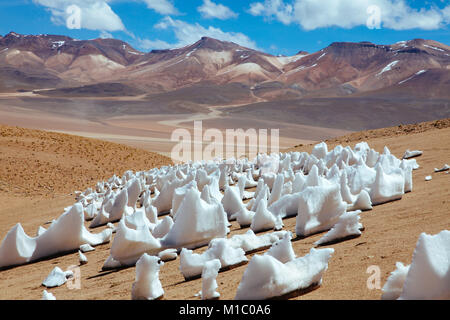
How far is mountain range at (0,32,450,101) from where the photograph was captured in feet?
346

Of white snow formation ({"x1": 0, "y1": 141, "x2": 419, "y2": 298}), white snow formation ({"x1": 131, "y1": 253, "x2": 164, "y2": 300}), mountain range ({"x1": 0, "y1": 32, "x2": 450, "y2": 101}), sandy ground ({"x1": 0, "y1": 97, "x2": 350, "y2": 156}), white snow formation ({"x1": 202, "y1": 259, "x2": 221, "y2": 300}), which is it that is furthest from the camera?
mountain range ({"x1": 0, "y1": 32, "x2": 450, "y2": 101})

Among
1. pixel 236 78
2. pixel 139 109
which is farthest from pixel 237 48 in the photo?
pixel 139 109

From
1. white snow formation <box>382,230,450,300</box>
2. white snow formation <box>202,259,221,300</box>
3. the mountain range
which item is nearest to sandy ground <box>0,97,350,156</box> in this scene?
the mountain range

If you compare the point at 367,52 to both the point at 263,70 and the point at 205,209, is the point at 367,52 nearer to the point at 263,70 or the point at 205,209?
the point at 263,70

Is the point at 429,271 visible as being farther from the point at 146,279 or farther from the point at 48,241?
the point at 48,241

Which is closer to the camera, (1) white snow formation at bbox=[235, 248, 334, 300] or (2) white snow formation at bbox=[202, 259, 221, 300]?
(1) white snow formation at bbox=[235, 248, 334, 300]

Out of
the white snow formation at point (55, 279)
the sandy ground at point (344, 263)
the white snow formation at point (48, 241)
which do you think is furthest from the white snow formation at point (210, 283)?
the white snow formation at point (48, 241)

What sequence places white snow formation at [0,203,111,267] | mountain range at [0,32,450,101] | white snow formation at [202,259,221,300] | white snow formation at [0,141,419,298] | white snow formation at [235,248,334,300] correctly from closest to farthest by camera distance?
white snow formation at [235,248,334,300], white snow formation at [202,259,221,300], white snow formation at [0,141,419,298], white snow formation at [0,203,111,267], mountain range at [0,32,450,101]

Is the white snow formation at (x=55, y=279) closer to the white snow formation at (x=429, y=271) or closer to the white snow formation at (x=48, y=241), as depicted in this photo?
the white snow formation at (x=48, y=241)

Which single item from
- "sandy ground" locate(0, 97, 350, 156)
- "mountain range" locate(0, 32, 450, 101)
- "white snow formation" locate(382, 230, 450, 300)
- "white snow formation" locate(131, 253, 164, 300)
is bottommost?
"white snow formation" locate(131, 253, 164, 300)

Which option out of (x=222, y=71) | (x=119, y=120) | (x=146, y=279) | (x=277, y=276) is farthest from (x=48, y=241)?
(x=222, y=71)

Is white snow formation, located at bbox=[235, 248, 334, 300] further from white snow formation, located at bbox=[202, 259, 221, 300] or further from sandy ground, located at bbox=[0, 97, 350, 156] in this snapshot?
sandy ground, located at bbox=[0, 97, 350, 156]

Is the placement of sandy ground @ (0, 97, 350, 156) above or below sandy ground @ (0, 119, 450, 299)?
above

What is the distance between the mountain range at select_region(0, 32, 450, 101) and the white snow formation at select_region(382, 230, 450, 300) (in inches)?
3688
